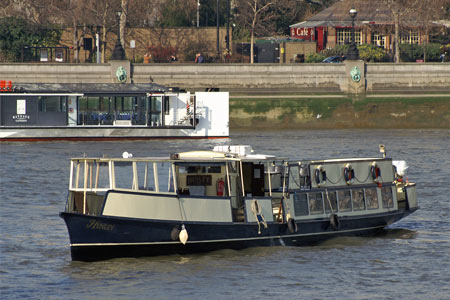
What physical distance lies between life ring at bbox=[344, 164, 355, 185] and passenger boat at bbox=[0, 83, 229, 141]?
2671 centimetres

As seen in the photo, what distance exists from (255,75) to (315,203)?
128 feet

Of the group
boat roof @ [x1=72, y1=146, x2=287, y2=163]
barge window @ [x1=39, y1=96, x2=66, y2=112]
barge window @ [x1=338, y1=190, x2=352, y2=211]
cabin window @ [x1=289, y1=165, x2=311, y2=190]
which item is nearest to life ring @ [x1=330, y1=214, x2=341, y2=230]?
barge window @ [x1=338, y1=190, x2=352, y2=211]

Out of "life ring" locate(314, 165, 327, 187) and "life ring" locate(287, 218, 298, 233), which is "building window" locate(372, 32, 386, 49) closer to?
"life ring" locate(314, 165, 327, 187)

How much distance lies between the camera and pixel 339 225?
24.5m

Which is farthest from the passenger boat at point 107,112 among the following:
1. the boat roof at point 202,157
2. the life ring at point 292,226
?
the life ring at point 292,226

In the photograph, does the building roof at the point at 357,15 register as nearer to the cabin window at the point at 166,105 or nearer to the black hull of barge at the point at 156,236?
the cabin window at the point at 166,105

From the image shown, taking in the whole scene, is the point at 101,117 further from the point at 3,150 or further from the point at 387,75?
the point at 387,75

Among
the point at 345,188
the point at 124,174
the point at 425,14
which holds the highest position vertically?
the point at 425,14

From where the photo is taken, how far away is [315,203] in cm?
2400

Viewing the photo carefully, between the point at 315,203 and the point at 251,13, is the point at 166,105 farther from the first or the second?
the point at 251,13

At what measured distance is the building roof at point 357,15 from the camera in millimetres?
81312

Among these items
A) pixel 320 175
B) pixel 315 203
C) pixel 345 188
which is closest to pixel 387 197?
pixel 345 188

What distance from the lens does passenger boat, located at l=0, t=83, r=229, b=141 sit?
166ft

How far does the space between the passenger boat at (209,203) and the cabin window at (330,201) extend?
1.0 inches
